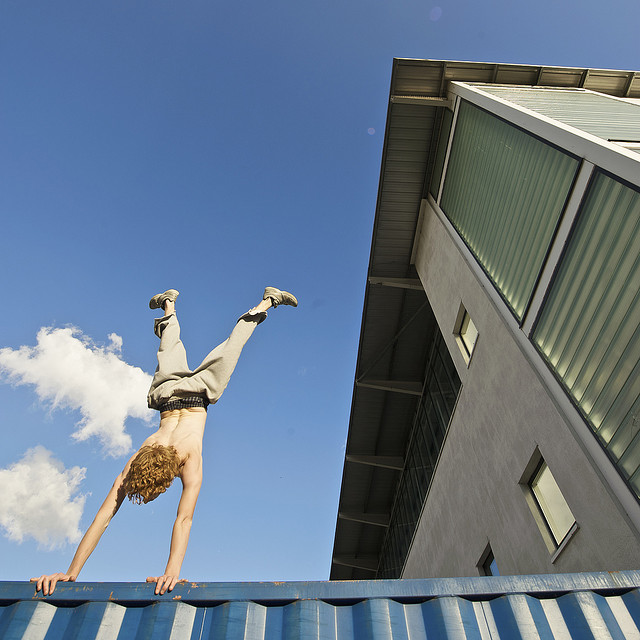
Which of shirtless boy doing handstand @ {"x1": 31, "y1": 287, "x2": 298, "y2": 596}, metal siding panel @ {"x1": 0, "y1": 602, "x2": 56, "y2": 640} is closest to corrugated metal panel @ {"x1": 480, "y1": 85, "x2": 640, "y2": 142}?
shirtless boy doing handstand @ {"x1": 31, "y1": 287, "x2": 298, "y2": 596}

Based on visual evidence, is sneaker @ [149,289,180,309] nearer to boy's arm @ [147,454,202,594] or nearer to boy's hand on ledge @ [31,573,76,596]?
boy's arm @ [147,454,202,594]

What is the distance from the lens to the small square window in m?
9.79

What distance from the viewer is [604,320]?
5.55m

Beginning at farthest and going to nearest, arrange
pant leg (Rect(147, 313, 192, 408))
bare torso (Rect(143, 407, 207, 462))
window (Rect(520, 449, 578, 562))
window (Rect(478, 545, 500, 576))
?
window (Rect(478, 545, 500, 576)) → window (Rect(520, 449, 578, 562)) → pant leg (Rect(147, 313, 192, 408)) → bare torso (Rect(143, 407, 207, 462))

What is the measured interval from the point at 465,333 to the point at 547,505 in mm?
4331

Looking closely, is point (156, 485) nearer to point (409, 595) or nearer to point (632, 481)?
point (409, 595)

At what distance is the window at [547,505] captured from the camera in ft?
20.3

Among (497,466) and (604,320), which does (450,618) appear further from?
(497,466)

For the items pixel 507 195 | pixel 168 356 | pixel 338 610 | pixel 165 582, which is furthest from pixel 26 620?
pixel 507 195

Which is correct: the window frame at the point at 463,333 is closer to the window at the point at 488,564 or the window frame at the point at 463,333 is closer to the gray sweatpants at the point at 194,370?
the window at the point at 488,564

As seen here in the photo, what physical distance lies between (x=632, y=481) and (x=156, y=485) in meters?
4.89

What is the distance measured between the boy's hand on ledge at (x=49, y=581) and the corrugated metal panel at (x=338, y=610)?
0.05m

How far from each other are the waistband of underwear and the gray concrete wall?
15.6ft

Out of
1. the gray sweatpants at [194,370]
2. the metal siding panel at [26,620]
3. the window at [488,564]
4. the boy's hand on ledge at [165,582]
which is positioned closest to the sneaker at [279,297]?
the gray sweatpants at [194,370]
